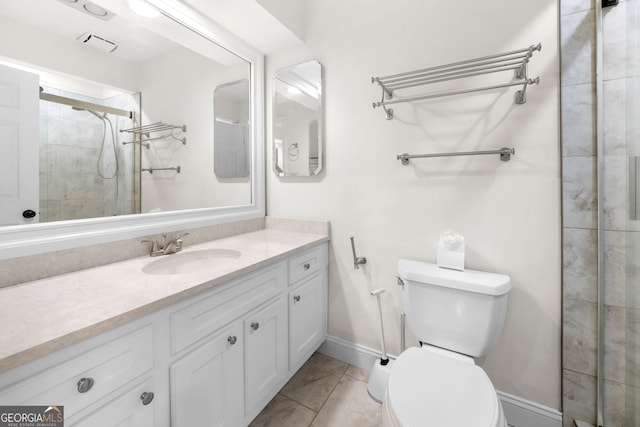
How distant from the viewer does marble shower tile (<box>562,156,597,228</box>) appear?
118 cm

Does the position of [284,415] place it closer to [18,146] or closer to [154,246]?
[154,246]

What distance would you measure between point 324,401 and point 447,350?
29.1 inches

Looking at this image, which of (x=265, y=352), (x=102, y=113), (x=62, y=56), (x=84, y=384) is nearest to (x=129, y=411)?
(x=84, y=384)

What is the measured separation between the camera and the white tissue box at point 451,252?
1.35m

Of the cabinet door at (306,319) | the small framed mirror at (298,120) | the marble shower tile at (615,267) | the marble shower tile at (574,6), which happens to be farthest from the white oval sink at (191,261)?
the marble shower tile at (574,6)

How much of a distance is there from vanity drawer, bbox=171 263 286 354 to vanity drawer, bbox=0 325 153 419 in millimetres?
100

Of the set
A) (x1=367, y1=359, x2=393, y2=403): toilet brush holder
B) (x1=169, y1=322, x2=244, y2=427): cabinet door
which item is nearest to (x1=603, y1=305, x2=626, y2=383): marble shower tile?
(x1=367, y1=359, x2=393, y2=403): toilet brush holder

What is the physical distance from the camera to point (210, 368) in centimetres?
103

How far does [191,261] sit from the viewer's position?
4.82 ft

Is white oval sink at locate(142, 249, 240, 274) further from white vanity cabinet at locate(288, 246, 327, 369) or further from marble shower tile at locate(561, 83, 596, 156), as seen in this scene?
marble shower tile at locate(561, 83, 596, 156)

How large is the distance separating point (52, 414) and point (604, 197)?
1.97 m

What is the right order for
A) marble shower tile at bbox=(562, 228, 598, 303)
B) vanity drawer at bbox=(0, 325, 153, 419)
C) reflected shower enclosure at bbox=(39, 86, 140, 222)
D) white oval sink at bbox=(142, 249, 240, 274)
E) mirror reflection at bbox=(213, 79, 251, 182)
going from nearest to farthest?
1. vanity drawer at bbox=(0, 325, 153, 419)
2. reflected shower enclosure at bbox=(39, 86, 140, 222)
3. marble shower tile at bbox=(562, 228, 598, 303)
4. white oval sink at bbox=(142, 249, 240, 274)
5. mirror reflection at bbox=(213, 79, 251, 182)

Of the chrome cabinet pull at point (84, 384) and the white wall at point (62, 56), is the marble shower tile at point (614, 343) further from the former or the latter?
the white wall at point (62, 56)

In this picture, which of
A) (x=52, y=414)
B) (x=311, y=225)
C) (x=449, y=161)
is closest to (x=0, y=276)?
(x=52, y=414)
